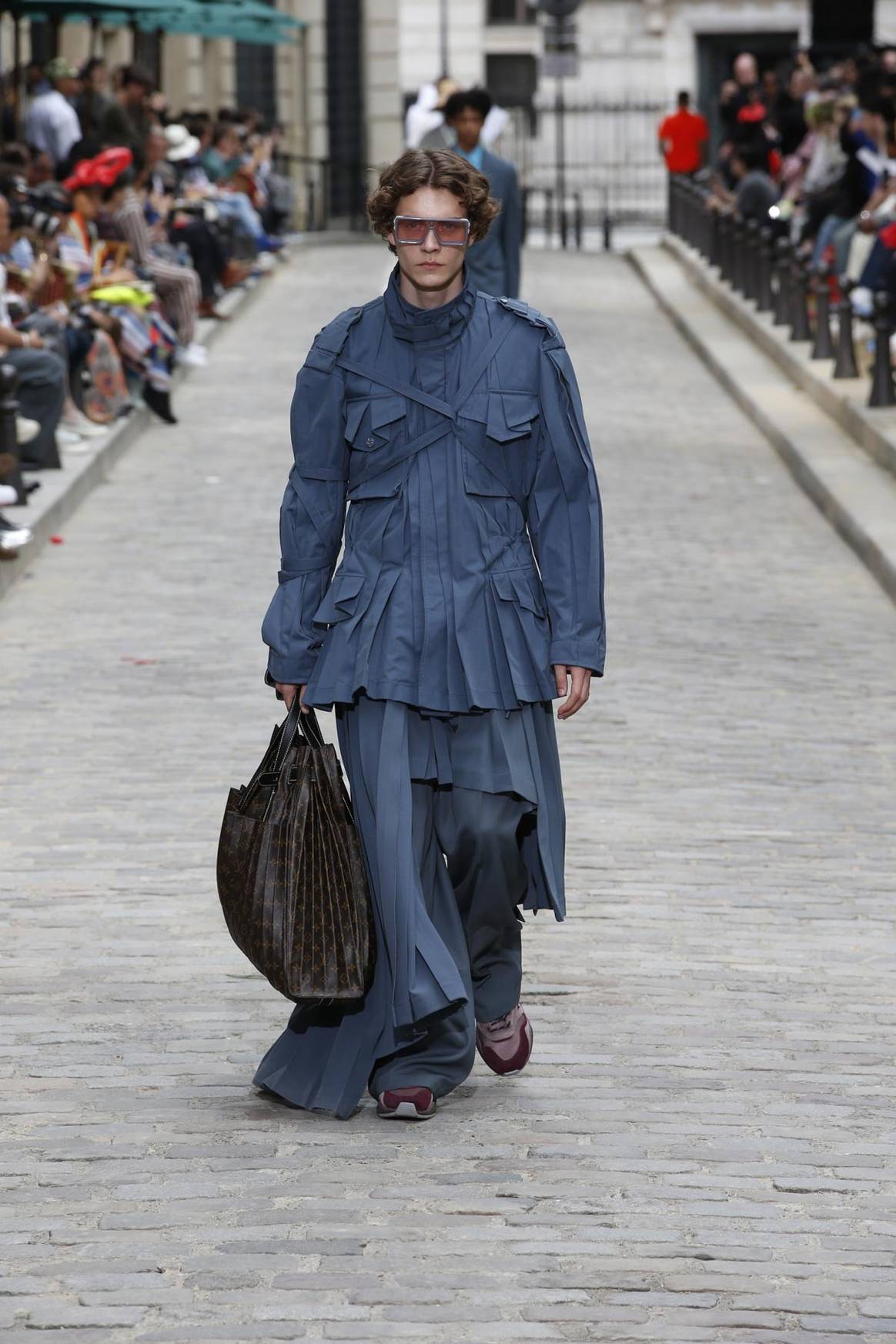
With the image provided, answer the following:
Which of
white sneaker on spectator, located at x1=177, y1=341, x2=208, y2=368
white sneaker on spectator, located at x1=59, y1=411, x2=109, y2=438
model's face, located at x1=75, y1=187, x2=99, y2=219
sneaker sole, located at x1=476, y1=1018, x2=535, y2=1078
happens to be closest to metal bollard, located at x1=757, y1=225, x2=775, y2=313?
white sneaker on spectator, located at x1=177, y1=341, x2=208, y2=368

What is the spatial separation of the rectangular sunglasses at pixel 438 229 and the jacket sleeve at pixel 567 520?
11.1 inches

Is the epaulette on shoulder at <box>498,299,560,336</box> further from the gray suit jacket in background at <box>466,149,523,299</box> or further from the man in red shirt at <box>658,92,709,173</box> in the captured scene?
the man in red shirt at <box>658,92,709,173</box>

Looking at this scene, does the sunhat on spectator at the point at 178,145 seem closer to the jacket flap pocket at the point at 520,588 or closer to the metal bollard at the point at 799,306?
the metal bollard at the point at 799,306

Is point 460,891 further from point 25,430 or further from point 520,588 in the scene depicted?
point 25,430

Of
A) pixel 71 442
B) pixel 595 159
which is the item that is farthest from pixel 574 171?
pixel 71 442

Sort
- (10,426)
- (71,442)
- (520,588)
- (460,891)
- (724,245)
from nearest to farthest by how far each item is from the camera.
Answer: (520,588), (460,891), (10,426), (71,442), (724,245)

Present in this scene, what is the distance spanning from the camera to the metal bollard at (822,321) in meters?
19.7

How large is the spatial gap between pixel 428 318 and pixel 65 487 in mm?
9358

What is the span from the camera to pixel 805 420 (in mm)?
17891

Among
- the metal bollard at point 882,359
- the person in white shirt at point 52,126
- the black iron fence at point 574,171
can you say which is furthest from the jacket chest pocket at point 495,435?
the black iron fence at point 574,171

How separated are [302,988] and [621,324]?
70.0ft

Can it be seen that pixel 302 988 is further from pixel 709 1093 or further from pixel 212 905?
pixel 212 905

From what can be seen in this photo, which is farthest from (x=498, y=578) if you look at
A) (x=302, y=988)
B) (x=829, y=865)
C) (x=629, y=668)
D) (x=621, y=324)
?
(x=621, y=324)

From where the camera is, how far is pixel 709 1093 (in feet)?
19.0
